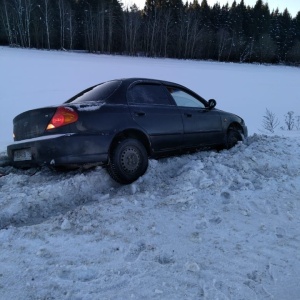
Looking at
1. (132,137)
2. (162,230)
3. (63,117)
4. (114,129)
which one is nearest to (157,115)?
(132,137)

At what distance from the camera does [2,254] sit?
2.40 m

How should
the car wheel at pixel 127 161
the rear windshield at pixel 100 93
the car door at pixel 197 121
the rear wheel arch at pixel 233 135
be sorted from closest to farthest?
the car wheel at pixel 127 161 < the rear windshield at pixel 100 93 < the car door at pixel 197 121 < the rear wheel arch at pixel 233 135

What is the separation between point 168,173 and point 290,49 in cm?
5845

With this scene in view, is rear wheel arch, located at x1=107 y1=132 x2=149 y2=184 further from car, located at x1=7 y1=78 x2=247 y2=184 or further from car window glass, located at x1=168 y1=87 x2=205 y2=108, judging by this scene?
car window glass, located at x1=168 y1=87 x2=205 y2=108

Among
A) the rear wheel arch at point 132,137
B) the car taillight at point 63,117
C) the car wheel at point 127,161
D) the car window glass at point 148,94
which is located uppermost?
the car window glass at point 148,94

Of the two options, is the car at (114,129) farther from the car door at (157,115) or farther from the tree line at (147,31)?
the tree line at (147,31)

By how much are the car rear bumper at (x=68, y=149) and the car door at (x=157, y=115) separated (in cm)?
68

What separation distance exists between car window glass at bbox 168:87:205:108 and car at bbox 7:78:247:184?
2 cm

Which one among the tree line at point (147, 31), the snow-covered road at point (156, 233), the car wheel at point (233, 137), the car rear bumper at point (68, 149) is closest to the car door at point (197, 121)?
the car wheel at point (233, 137)

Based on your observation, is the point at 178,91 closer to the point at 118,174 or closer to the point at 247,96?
the point at 118,174

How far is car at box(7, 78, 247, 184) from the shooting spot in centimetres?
360

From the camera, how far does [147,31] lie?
46312 millimetres

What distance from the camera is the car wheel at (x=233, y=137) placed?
565 centimetres

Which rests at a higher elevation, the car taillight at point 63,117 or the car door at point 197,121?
the car taillight at point 63,117
